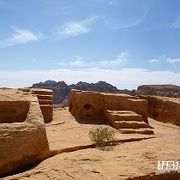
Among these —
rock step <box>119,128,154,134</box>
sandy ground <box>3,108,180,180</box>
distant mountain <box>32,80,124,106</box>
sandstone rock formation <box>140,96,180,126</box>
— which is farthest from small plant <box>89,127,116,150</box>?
distant mountain <box>32,80,124,106</box>

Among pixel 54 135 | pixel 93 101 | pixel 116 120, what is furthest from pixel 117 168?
pixel 93 101

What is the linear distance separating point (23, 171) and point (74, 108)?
742cm

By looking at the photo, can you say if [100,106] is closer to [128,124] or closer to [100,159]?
[128,124]

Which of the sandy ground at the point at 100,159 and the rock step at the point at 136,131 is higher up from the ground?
the rock step at the point at 136,131

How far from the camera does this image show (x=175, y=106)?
18.7m

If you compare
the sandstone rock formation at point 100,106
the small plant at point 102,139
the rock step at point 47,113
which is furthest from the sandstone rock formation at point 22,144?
the sandstone rock formation at point 100,106

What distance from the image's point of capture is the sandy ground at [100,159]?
7.08 meters

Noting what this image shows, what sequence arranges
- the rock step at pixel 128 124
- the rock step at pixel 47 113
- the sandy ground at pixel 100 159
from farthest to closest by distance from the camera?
the rock step at pixel 47 113 → the rock step at pixel 128 124 → the sandy ground at pixel 100 159

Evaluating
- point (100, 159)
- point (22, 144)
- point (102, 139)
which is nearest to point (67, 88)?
Result: point (102, 139)

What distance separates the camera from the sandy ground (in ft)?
23.2

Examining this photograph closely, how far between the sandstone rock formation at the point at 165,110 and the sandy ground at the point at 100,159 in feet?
24.4

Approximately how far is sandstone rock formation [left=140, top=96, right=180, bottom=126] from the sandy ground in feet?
24.4

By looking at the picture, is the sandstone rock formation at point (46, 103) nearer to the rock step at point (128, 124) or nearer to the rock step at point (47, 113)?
the rock step at point (47, 113)

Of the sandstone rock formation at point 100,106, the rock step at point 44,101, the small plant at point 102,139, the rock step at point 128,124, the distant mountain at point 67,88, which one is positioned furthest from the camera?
the distant mountain at point 67,88
